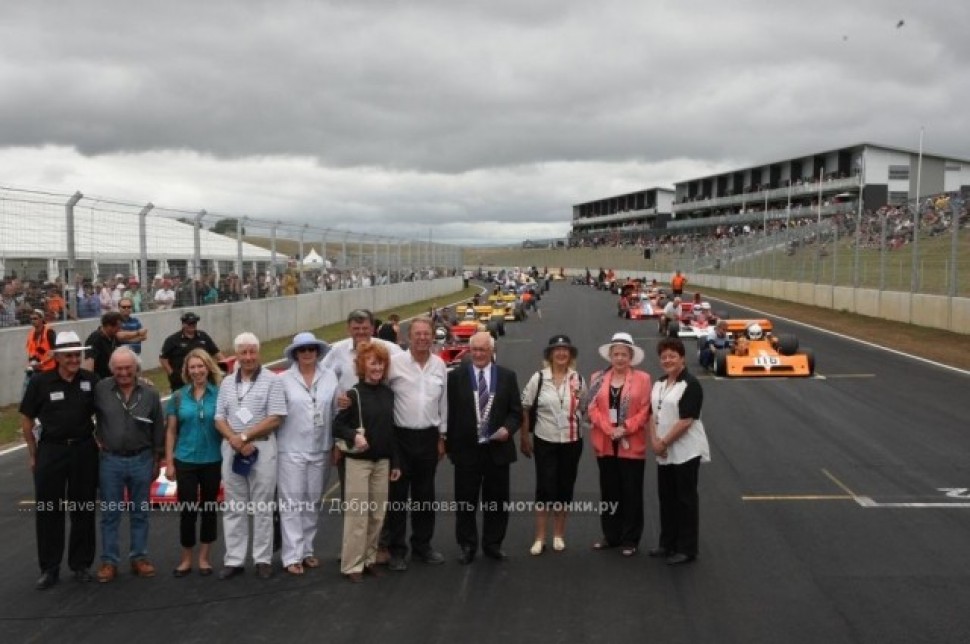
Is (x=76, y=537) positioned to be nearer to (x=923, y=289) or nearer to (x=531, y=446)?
(x=531, y=446)

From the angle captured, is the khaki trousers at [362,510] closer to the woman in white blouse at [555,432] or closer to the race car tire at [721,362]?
the woman in white blouse at [555,432]

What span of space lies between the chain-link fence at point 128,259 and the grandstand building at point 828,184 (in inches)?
1789

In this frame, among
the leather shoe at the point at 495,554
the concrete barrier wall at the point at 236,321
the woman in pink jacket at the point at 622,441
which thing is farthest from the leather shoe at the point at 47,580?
the concrete barrier wall at the point at 236,321

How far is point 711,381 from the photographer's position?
1589cm

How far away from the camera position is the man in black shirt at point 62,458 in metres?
6.21

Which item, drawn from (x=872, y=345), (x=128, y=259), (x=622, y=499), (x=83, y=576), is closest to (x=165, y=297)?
(x=128, y=259)

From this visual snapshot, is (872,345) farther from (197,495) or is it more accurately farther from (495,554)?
(197,495)

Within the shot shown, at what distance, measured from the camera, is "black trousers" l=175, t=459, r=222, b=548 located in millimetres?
6312

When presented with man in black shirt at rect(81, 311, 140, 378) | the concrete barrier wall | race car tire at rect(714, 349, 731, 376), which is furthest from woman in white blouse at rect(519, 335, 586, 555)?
race car tire at rect(714, 349, 731, 376)

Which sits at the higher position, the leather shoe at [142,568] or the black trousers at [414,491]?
the black trousers at [414,491]

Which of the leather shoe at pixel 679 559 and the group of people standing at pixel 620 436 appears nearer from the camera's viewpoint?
the leather shoe at pixel 679 559

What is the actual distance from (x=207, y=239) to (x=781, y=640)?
59.8 ft

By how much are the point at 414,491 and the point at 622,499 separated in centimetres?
148

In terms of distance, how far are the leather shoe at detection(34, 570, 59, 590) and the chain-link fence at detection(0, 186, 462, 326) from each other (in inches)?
346
